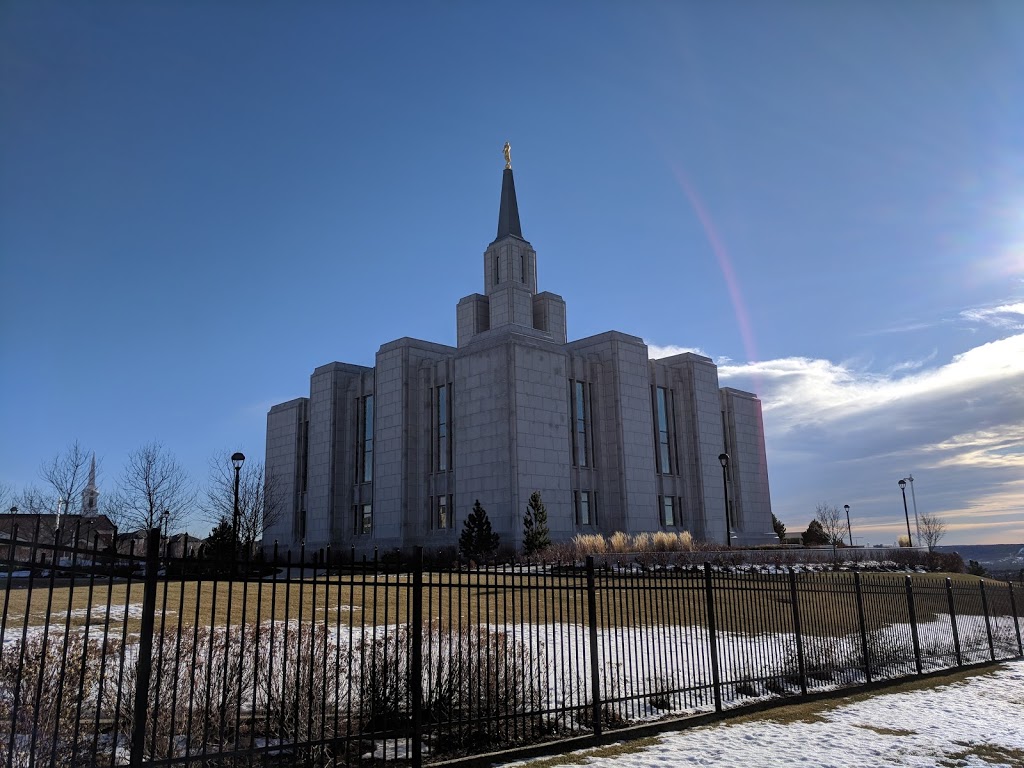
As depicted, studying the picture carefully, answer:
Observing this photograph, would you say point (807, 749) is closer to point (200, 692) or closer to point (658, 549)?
point (200, 692)

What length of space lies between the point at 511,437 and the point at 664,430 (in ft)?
49.1

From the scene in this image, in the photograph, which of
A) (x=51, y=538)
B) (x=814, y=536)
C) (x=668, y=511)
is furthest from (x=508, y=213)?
(x=51, y=538)

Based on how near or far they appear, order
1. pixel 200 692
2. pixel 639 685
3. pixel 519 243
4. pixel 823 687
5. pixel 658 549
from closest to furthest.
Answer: pixel 200 692
pixel 639 685
pixel 823 687
pixel 658 549
pixel 519 243

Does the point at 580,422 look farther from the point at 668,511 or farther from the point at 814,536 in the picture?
the point at 814,536

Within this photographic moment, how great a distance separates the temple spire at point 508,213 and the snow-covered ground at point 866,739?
160 ft

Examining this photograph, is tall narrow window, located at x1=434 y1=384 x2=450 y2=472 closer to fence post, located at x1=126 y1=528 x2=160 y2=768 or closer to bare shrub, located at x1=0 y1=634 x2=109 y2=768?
bare shrub, located at x1=0 y1=634 x2=109 y2=768

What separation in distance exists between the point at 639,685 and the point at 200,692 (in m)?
5.84

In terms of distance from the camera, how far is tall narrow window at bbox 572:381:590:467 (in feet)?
154

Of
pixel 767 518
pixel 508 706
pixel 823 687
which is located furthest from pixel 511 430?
pixel 508 706

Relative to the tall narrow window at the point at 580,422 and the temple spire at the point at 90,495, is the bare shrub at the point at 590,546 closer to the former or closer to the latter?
the tall narrow window at the point at 580,422

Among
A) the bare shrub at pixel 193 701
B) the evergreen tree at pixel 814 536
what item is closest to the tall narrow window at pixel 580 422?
the evergreen tree at pixel 814 536

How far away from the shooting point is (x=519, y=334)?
1757 inches

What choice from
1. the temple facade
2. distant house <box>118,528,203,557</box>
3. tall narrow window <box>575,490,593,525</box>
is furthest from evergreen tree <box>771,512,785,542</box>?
distant house <box>118,528,203,557</box>

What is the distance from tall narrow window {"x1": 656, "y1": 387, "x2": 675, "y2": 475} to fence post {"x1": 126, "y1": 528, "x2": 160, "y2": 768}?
46.9 meters
